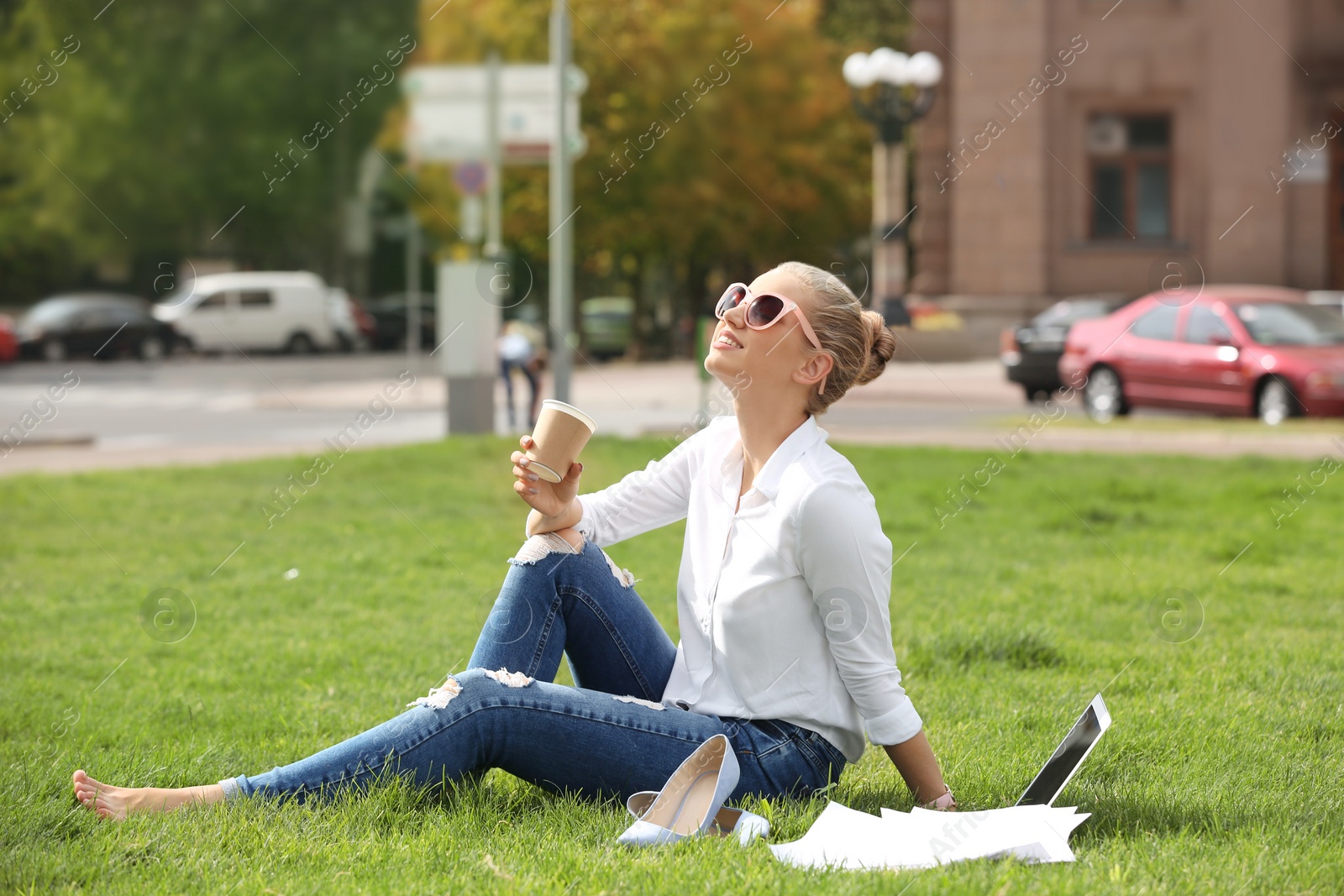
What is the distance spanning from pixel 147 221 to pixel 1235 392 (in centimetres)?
3236

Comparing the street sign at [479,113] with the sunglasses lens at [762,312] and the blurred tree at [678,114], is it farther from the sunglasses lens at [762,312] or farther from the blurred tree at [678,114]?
the sunglasses lens at [762,312]

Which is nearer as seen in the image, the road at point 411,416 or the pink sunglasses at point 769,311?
the pink sunglasses at point 769,311

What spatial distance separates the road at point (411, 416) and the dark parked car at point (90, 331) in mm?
1143

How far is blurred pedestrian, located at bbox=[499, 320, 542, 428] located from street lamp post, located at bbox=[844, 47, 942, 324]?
766cm

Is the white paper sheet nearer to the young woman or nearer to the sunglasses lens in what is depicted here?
the young woman

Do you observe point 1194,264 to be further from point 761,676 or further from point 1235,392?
point 761,676

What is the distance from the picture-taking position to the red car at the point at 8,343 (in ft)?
115

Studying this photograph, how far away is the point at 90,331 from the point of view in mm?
36406

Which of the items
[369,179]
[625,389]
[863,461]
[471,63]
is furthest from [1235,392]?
[369,179]

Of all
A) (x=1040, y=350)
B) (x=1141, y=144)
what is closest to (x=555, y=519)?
(x=1040, y=350)

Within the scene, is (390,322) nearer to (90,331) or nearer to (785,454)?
(90,331)

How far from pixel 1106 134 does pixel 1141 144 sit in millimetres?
679

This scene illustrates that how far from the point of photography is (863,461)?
1185 cm

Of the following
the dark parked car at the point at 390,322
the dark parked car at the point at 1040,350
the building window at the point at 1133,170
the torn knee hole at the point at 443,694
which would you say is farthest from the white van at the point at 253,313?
the torn knee hole at the point at 443,694
